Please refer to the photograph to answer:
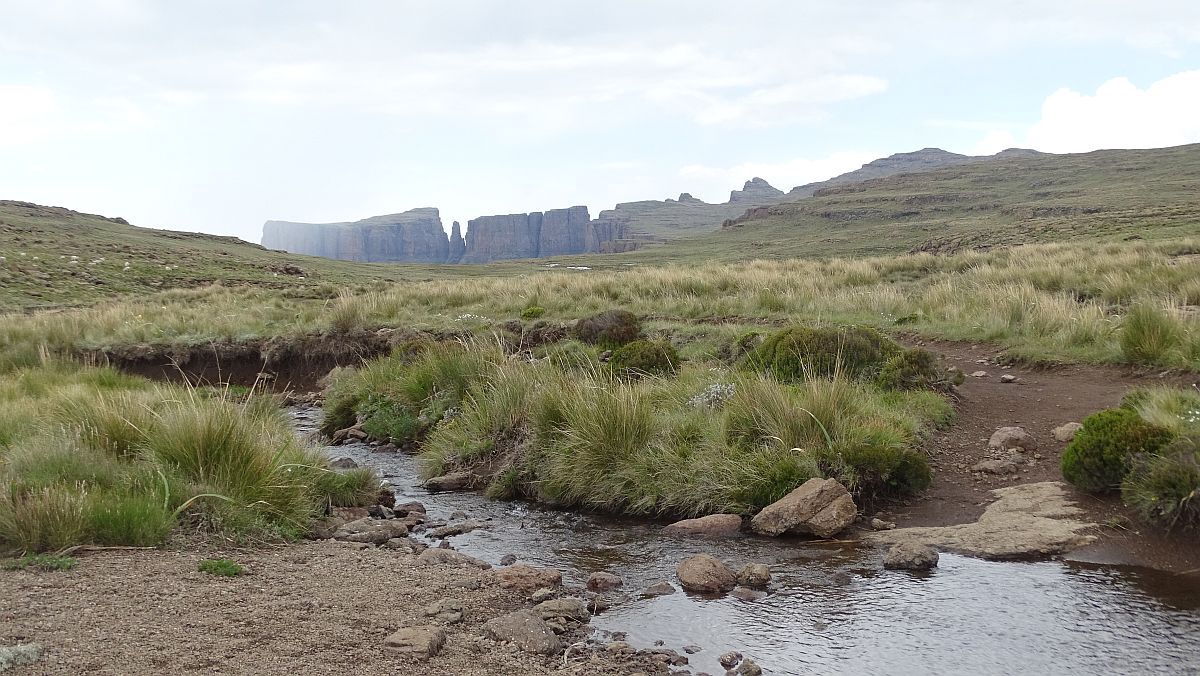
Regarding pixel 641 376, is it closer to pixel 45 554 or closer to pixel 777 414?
pixel 777 414

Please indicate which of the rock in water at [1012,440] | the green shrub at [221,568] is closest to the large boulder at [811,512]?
the rock in water at [1012,440]

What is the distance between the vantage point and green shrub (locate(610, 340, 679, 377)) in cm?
1113

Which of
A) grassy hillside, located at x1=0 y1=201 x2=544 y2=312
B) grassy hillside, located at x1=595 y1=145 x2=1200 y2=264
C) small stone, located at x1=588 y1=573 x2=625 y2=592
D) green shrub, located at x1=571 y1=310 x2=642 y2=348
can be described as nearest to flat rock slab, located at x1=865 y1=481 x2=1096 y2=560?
small stone, located at x1=588 y1=573 x2=625 y2=592

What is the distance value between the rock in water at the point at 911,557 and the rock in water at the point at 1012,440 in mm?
2820

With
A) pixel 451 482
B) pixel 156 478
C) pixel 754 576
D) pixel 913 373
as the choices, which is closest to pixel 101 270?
pixel 451 482

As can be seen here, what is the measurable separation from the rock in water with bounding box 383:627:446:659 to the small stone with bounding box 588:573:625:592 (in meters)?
1.50

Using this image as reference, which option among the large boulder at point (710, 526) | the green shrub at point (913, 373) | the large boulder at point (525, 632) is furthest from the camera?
the green shrub at point (913, 373)

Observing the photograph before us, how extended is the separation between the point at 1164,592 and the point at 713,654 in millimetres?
3003

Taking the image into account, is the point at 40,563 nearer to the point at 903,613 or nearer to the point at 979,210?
the point at 903,613

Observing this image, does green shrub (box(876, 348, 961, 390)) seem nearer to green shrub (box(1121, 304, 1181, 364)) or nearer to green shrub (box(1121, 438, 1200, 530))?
green shrub (box(1121, 304, 1181, 364))

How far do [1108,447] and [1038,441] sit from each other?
5.28ft

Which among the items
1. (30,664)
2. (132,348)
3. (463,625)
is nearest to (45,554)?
(30,664)

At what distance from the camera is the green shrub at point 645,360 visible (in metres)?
11.1

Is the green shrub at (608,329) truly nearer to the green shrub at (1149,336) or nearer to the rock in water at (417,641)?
the green shrub at (1149,336)
